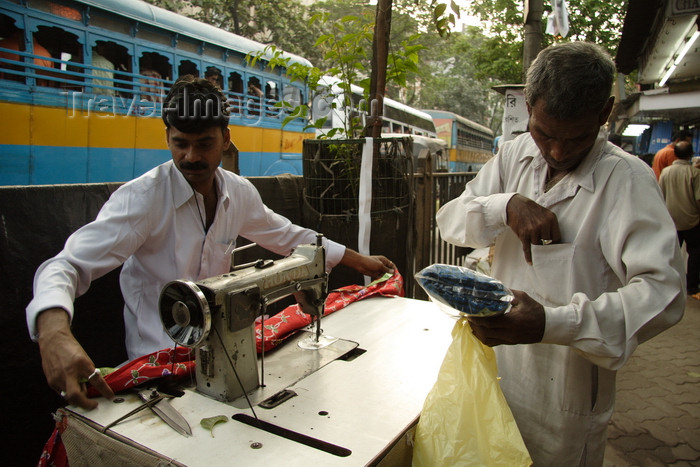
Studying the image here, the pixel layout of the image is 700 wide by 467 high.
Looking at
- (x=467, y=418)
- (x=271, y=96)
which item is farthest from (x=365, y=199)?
(x=271, y=96)

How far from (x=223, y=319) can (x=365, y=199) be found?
5.34 ft

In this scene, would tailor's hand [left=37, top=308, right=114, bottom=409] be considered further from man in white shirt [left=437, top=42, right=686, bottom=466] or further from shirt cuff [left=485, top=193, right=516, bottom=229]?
shirt cuff [left=485, top=193, right=516, bottom=229]

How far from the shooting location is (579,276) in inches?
49.5

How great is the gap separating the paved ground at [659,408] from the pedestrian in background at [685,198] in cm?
163

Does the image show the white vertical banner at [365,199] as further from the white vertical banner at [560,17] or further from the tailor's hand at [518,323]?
the white vertical banner at [560,17]

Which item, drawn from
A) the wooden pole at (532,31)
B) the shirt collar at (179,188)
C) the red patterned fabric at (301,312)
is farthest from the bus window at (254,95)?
the shirt collar at (179,188)

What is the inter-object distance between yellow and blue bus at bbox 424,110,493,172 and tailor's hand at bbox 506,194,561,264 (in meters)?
21.1

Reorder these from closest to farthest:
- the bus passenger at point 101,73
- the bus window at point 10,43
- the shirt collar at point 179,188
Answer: the shirt collar at point 179,188 < the bus window at point 10,43 < the bus passenger at point 101,73

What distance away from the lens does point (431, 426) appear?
1.24m

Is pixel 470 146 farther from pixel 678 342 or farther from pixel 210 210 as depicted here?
pixel 210 210

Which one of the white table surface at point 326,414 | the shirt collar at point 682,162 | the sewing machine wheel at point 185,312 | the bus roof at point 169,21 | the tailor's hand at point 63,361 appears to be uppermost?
the bus roof at point 169,21

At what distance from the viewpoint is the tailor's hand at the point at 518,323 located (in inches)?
43.4

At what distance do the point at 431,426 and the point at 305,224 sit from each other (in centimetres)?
208

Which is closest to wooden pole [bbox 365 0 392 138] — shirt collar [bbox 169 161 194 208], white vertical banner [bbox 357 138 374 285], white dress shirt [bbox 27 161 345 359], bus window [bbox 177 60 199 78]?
white vertical banner [bbox 357 138 374 285]
